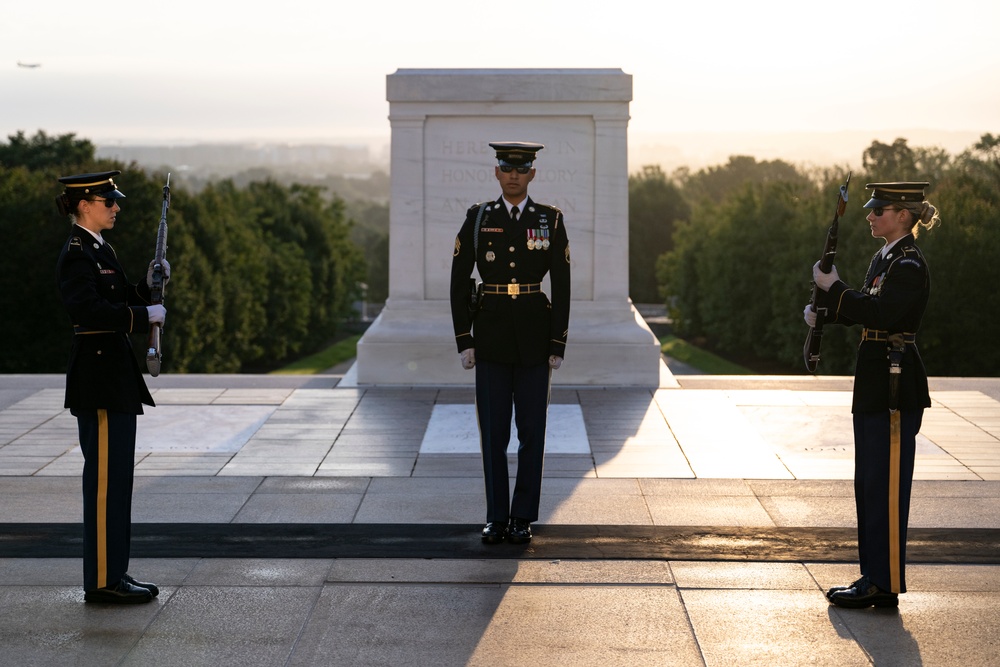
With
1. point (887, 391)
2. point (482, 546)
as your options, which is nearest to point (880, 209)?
point (887, 391)

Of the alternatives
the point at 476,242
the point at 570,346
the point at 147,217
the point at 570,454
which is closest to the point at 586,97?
the point at 570,346

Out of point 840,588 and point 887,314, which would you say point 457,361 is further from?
point 887,314

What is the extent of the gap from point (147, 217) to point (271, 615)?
29173 mm

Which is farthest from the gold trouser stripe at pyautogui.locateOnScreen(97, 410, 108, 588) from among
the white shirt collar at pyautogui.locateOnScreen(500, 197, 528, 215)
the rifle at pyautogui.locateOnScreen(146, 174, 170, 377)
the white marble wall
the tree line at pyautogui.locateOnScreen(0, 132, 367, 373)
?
the tree line at pyautogui.locateOnScreen(0, 132, 367, 373)

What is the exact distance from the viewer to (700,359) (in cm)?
5081

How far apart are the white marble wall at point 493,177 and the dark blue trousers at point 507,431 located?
14.6 feet

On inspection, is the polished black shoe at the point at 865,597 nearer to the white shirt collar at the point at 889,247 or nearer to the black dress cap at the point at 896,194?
the white shirt collar at the point at 889,247

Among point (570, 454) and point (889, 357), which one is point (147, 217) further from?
point (889, 357)

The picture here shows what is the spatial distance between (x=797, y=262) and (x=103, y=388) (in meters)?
40.5

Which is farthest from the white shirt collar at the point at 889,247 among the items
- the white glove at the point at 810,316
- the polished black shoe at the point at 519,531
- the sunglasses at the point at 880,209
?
the polished black shoe at the point at 519,531

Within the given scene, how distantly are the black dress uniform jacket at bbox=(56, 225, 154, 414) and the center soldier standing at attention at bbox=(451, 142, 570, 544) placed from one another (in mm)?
1583

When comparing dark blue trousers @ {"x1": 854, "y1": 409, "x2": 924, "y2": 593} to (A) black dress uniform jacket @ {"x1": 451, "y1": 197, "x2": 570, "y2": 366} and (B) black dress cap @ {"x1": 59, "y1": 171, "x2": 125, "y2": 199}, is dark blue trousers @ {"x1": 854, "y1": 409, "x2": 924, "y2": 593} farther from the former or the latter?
(B) black dress cap @ {"x1": 59, "y1": 171, "x2": 125, "y2": 199}

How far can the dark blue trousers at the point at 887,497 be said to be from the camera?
493 cm

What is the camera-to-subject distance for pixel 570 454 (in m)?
7.76
